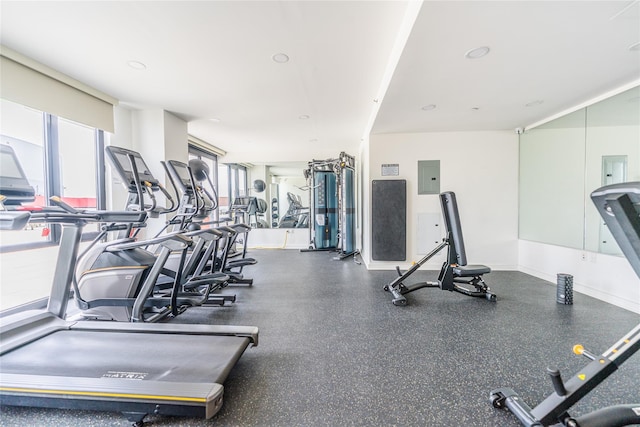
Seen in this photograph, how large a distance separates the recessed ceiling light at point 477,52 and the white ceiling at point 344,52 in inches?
1.8

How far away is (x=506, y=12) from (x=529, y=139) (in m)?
3.37

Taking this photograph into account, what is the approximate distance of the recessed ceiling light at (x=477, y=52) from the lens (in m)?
2.12

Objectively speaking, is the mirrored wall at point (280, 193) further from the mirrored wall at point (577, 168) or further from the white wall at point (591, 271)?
the white wall at point (591, 271)

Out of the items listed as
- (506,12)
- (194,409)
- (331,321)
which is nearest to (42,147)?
(194,409)

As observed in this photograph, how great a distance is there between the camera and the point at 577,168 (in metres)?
3.56

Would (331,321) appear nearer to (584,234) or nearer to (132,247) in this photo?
(132,247)

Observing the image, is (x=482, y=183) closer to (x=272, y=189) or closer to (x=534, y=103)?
(x=534, y=103)

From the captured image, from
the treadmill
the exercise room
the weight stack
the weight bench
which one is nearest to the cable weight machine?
the exercise room

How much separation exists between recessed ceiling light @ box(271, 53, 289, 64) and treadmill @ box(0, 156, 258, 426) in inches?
78.6

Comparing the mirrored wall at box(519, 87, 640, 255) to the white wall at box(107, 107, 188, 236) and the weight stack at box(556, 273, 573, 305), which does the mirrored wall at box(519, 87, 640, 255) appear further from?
the white wall at box(107, 107, 188, 236)

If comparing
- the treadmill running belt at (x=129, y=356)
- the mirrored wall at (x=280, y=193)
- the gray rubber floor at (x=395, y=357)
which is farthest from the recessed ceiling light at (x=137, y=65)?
the mirrored wall at (x=280, y=193)

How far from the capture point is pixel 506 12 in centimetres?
173

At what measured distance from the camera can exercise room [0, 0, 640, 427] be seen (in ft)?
4.76

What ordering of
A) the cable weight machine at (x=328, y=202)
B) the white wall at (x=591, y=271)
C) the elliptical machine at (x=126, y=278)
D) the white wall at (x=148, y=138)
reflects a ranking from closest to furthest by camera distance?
the elliptical machine at (x=126, y=278) < the white wall at (x=591, y=271) < the white wall at (x=148, y=138) < the cable weight machine at (x=328, y=202)
